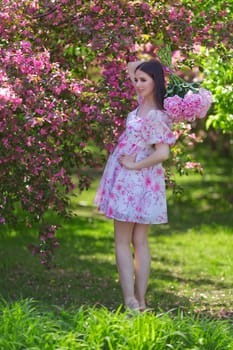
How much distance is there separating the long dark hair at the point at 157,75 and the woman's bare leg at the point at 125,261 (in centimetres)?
88

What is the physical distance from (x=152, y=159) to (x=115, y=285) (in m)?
2.15

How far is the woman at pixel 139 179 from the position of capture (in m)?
6.28

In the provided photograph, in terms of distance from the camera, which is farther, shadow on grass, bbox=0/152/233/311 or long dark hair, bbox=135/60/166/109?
shadow on grass, bbox=0/152/233/311

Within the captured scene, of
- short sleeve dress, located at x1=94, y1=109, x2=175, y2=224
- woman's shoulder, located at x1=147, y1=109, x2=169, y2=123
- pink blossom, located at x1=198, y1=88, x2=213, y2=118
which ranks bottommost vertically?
short sleeve dress, located at x1=94, y1=109, x2=175, y2=224

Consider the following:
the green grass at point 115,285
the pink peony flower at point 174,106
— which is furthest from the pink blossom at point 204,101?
the green grass at point 115,285

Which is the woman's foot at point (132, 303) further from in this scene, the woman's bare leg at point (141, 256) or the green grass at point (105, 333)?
the green grass at point (105, 333)

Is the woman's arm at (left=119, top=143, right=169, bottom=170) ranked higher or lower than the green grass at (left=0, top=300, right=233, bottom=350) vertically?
higher

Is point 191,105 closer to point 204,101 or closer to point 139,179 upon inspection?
point 204,101

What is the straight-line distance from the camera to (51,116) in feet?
20.6

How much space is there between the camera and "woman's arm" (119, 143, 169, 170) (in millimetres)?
6231

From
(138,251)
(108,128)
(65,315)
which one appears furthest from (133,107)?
(65,315)

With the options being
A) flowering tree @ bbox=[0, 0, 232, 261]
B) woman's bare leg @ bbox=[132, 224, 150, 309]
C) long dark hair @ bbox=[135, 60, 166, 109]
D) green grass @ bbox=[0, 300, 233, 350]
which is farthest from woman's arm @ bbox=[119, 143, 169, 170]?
green grass @ bbox=[0, 300, 233, 350]

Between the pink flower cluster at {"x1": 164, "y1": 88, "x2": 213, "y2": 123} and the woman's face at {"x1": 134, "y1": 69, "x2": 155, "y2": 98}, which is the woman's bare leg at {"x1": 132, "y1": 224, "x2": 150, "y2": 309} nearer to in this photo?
the pink flower cluster at {"x1": 164, "y1": 88, "x2": 213, "y2": 123}

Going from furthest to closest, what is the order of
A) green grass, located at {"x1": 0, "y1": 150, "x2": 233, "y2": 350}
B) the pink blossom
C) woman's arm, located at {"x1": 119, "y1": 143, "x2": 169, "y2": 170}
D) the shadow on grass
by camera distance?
the shadow on grass < the pink blossom < woman's arm, located at {"x1": 119, "y1": 143, "x2": 169, "y2": 170} < green grass, located at {"x1": 0, "y1": 150, "x2": 233, "y2": 350}
